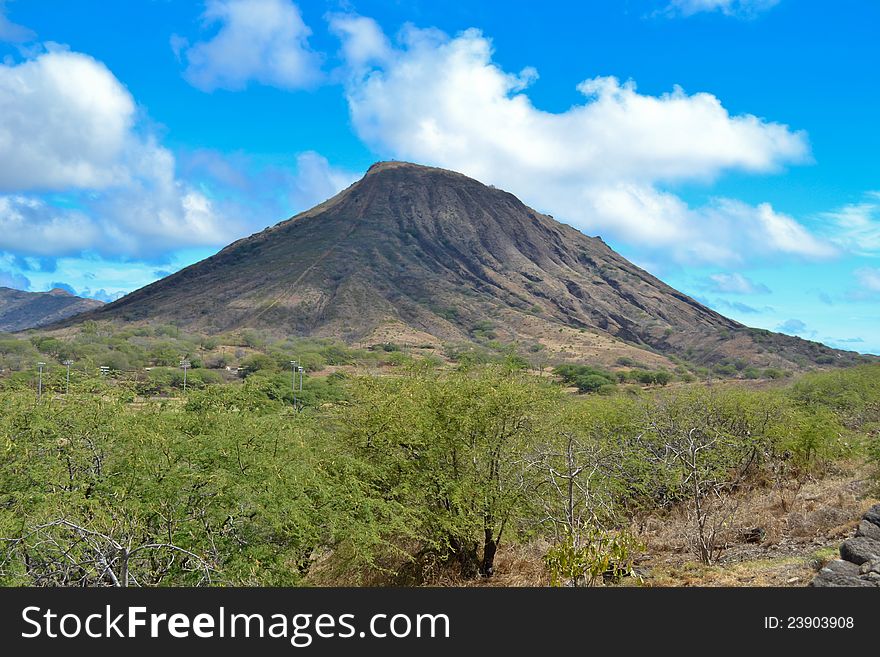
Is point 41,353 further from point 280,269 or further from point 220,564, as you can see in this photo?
point 220,564

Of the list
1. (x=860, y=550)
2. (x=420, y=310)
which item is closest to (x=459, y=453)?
(x=860, y=550)

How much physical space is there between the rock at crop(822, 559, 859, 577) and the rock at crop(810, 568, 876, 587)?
8 centimetres

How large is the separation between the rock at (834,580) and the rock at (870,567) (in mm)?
273

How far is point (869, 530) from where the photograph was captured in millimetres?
10570

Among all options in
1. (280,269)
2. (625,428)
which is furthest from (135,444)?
(280,269)

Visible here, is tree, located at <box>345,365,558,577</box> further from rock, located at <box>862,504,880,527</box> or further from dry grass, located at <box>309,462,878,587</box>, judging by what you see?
rock, located at <box>862,504,880,527</box>

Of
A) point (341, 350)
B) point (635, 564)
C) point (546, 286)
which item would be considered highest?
point (546, 286)

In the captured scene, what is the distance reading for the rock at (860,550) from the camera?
31.2 ft

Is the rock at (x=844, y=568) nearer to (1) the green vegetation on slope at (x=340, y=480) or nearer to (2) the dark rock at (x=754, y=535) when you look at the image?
(1) the green vegetation on slope at (x=340, y=480)

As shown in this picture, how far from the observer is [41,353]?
103875 mm

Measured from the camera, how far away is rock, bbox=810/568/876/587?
8.70 m

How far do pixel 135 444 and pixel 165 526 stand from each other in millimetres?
3089

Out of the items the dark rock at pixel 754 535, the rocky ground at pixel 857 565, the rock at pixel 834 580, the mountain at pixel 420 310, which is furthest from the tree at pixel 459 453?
the mountain at pixel 420 310

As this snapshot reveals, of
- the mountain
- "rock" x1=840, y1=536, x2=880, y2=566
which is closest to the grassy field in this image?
"rock" x1=840, y1=536, x2=880, y2=566
